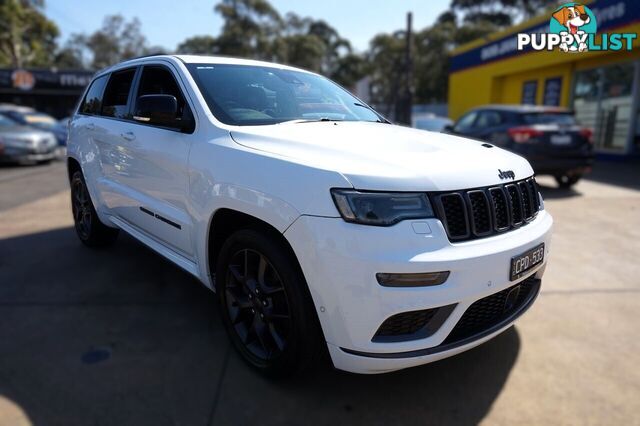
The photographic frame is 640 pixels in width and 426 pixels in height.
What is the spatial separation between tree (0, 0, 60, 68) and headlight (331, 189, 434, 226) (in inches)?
1879

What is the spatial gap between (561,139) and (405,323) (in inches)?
288

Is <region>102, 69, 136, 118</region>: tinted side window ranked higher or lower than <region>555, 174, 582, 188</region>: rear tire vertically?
higher

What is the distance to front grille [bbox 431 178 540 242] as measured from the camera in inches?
83.0

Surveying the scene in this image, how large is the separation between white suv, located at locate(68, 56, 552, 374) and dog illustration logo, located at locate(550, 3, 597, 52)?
1368 centimetres

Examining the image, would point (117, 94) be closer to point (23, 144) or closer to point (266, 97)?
point (266, 97)

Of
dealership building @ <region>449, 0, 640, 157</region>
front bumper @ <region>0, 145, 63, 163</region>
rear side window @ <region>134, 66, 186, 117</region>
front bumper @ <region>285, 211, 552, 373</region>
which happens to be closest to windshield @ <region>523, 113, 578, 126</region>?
dealership building @ <region>449, 0, 640, 157</region>

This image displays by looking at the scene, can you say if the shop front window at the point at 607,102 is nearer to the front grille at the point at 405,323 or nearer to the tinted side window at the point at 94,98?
the tinted side window at the point at 94,98

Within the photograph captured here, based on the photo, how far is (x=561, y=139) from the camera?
802 centimetres

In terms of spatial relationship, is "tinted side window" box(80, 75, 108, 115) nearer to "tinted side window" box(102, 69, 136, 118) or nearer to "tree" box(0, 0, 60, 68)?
"tinted side window" box(102, 69, 136, 118)

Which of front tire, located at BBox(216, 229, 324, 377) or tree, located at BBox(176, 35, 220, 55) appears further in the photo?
tree, located at BBox(176, 35, 220, 55)

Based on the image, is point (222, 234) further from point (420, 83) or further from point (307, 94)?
point (420, 83)

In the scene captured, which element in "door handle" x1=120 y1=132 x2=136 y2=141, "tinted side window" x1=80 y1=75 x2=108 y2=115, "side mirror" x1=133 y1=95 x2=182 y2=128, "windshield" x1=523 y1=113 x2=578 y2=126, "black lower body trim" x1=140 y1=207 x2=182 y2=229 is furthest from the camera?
"windshield" x1=523 y1=113 x2=578 y2=126

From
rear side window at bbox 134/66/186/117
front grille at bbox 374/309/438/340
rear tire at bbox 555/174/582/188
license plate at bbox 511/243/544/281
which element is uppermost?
rear side window at bbox 134/66/186/117

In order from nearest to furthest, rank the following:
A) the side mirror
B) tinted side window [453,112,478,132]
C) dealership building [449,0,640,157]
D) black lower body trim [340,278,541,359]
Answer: black lower body trim [340,278,541,359] → the side mirror → tinted side window [453,112,478,132] → dealership building [449,0,640,157]
